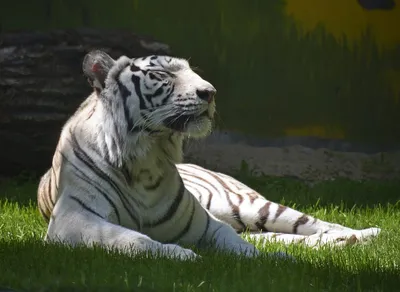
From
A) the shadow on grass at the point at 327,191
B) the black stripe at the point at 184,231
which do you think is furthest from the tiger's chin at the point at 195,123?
the shadow on grass at the point at 327,191

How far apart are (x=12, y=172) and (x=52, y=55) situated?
39.2 inches

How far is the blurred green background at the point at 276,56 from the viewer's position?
929 centimetres

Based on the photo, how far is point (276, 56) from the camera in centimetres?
936

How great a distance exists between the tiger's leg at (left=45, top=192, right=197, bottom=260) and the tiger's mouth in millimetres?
530

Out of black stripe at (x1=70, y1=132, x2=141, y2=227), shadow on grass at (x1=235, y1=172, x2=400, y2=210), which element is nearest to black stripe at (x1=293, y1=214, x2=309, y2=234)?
shadow on grass at (x1=235, y1=172, x2=400, y2=210)

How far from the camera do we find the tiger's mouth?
17.8 feet

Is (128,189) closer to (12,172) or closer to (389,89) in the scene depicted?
(12,172)

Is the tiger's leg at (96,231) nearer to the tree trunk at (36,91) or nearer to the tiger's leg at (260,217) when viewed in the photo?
the tiger's leg at (260,217)

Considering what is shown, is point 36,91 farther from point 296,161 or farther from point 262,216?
point 262,216

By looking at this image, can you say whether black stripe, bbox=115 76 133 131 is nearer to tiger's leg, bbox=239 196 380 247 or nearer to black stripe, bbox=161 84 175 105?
black stripe, bbox=161 84 175 105

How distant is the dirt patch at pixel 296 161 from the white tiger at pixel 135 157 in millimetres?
3113

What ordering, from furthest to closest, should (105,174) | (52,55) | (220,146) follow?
(220,146)
(52,55)
(105,174)

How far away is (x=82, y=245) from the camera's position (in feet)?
16.8

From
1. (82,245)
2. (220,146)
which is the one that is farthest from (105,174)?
(220,146)
